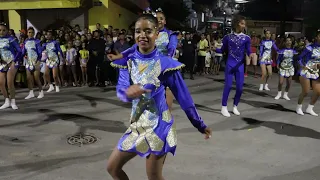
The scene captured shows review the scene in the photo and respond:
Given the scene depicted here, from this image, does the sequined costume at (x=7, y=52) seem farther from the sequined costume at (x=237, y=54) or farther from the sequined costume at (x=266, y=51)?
the sequined costume at (x=266, y=51)

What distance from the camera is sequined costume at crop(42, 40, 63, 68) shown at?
10.1 meters

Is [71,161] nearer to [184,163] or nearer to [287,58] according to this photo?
[184,163]

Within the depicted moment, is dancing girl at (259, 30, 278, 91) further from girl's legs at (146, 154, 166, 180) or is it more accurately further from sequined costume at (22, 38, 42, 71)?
girl's legs at (146, 154, 166, 180)

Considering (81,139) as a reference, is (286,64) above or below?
above

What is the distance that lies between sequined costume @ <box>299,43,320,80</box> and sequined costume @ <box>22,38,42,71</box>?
21.5 ft

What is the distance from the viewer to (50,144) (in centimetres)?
534

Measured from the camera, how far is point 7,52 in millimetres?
7551

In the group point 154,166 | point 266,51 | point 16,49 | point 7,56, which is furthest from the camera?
point 266,51

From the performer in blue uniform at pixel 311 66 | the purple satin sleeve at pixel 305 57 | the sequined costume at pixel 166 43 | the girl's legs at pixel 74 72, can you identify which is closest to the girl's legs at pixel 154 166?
the sequined costume at pixel 166 43

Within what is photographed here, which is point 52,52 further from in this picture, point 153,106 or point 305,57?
point 153,106

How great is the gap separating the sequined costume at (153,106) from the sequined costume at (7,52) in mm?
5610

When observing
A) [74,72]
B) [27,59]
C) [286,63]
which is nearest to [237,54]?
[286,63]

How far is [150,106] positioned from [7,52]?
591 centimetres

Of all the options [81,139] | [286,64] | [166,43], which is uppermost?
[166,43]
